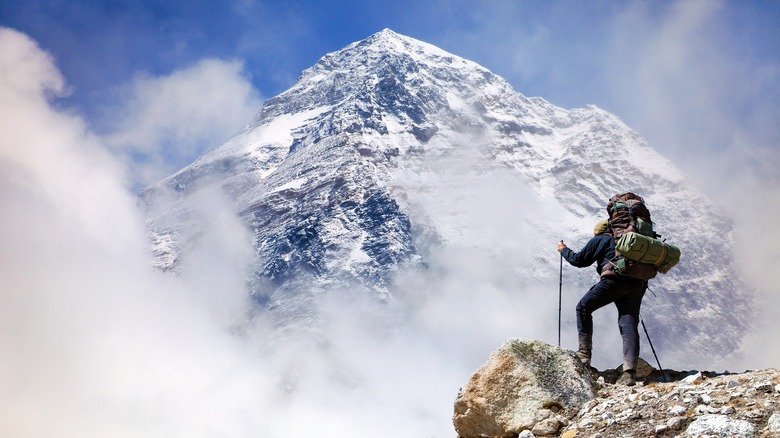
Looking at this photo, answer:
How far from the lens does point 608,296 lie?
10.5m

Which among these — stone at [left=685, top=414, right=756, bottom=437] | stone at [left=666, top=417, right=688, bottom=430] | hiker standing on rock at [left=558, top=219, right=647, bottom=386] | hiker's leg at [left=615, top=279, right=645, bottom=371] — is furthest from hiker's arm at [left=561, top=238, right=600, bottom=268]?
stone at [left=685, top=414, right=756, bottom=437]

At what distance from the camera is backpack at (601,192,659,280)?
1013 cm

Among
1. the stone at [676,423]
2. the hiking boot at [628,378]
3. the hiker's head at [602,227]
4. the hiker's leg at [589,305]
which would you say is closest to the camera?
the stone at [676,423]

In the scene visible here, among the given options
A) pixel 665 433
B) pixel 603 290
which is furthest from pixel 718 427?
pixel 603 290

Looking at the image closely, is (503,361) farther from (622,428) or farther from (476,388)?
(622,428)

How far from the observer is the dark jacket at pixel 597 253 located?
1051 cm

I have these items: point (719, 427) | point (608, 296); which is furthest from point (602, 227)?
point (719, 427)

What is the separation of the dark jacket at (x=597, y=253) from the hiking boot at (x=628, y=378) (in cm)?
165

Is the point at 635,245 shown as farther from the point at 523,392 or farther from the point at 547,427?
the point at 547,427

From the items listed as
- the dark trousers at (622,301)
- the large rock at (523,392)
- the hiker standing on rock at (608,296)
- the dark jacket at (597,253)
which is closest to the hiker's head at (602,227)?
the hiker standing on rock at (608,296)

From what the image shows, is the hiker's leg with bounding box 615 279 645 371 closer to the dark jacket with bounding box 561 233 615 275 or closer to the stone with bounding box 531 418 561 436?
the dark jacket with bounding box 561 233 615 275

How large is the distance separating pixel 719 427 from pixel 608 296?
383 centimetres

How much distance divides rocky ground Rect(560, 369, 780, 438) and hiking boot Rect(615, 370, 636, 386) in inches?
24.5

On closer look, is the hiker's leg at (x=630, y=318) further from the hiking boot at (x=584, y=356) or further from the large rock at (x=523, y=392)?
the large rock at (x=523, y=392)
